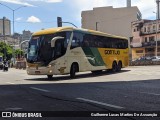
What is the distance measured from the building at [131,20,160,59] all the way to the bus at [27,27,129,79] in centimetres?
5398

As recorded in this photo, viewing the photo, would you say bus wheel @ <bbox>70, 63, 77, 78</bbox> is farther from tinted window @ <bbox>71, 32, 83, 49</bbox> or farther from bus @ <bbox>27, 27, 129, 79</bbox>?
tinted window @ <bbox>71, 32, 83, 49</bbox>

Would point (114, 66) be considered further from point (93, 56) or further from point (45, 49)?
point (45, 49)

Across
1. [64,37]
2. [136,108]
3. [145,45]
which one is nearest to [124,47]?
[64,37]

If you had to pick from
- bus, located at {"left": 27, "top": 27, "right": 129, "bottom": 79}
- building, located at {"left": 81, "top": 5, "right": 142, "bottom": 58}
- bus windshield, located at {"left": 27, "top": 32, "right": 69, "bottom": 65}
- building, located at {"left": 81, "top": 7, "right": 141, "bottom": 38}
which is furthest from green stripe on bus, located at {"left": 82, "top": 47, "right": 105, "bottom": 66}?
building, located at {"left": 81, "top": 5, "right": 142, "bottom": 58}

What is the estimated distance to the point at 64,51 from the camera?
23297 mm

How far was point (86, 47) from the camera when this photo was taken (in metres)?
26.3

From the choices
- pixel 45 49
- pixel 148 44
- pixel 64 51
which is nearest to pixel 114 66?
pixel 64 51

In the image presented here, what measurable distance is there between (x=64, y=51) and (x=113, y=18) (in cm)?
10315

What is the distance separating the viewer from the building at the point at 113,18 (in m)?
122

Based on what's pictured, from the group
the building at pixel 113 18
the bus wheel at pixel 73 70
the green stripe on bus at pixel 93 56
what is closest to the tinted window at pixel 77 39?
the green stripe on bus at pixel 93 56

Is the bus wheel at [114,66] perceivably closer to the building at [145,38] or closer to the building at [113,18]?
the building at [145,38]

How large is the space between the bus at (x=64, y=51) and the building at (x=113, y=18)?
94073 millimetres

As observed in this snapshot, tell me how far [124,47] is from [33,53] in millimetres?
12954

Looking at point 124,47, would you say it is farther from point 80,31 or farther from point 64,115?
point 64,115
